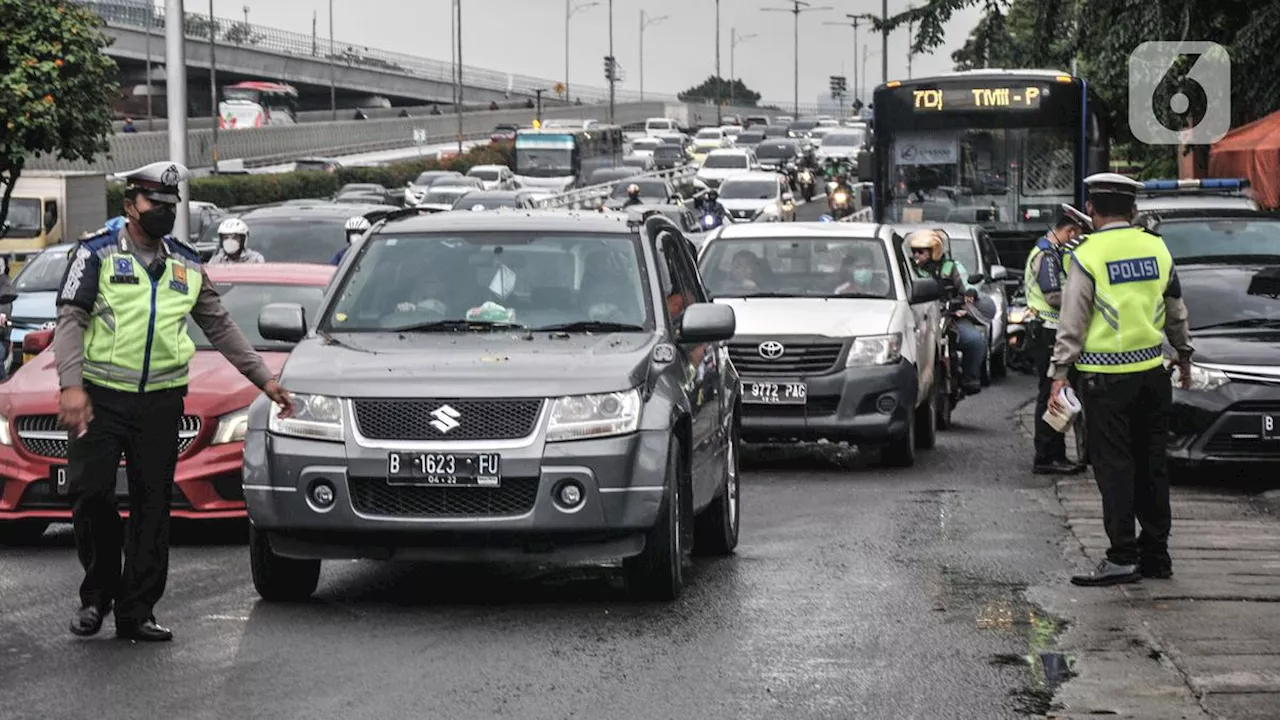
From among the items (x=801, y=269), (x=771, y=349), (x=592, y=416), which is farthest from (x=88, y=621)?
(x=801, y=269)

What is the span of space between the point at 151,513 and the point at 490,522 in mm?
1338

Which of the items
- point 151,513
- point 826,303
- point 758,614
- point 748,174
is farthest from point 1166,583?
point 748,174

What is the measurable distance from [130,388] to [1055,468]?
8.26m

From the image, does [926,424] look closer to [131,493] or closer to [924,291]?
[924,291]

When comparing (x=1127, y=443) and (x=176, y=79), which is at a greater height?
(x=176, y=79)

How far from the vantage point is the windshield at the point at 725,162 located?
72250 mm

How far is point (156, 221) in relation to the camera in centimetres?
914

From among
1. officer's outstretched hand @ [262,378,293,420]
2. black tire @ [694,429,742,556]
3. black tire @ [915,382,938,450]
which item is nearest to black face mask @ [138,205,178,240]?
officer's outstretched hand @ [262,378,293,420]

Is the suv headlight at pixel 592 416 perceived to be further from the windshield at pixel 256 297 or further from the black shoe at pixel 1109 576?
the windshield at pixel 256 297

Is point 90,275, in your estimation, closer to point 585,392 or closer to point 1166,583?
point 585,392

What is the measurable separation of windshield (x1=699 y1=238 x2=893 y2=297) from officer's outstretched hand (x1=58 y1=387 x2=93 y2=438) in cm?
863

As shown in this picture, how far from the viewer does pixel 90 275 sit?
905cm

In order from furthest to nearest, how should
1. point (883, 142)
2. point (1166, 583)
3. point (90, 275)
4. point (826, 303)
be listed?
point (883, 142) → point (826, 303) → point (1166, 583) → point (90, 275)

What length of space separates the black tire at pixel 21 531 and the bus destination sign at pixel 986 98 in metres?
19.2
